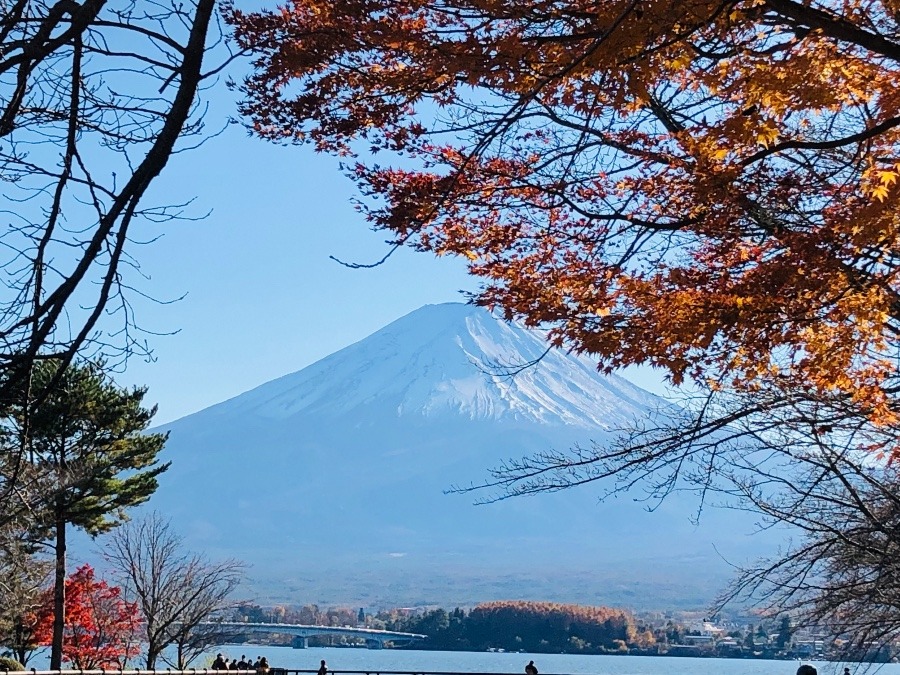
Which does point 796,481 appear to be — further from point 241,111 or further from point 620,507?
point 620,507

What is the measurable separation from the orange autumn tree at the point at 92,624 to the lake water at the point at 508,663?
13767mm

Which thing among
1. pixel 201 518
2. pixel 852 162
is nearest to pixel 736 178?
pixel 852 162

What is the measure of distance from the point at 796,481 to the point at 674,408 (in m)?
1.44

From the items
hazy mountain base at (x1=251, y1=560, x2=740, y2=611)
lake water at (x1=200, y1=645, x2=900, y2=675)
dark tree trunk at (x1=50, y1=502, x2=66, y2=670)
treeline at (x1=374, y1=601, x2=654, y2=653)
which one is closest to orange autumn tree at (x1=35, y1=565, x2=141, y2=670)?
dark tree trunk at (x1=50, y1=502, x2=66, y2=670)

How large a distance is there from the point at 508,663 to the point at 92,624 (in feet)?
112

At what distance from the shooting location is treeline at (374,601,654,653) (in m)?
60.7

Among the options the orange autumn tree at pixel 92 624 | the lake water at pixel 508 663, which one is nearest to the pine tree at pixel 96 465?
the orange autumn tree at pixel 92 624

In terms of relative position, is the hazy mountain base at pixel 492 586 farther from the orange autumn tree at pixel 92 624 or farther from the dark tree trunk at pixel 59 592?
the dark tree trunk at pixel 59 592

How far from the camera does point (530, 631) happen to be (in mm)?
64188

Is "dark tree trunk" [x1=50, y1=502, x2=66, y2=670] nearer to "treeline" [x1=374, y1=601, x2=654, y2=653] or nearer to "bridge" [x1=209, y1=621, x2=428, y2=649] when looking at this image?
"bridge" [x1=209, y1=621, x2=428, y2=649]

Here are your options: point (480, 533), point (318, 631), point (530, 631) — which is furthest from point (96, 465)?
point (480, 533)

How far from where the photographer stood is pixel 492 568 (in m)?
166

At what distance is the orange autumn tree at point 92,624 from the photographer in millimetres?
25391

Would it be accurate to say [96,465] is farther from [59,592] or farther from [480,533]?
[480,533]
